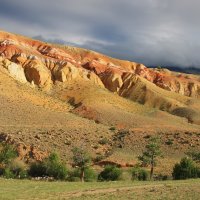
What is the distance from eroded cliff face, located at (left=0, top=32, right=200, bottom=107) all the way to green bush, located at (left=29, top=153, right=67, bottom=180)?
7569cm

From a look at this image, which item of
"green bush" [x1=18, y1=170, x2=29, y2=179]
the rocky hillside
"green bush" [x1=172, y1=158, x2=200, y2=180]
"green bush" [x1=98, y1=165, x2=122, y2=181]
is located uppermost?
the rocky hillside

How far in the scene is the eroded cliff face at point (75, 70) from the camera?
137 m

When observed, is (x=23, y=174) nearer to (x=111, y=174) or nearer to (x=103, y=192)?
(x=111, y=174)

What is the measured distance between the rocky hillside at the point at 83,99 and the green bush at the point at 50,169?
42.6 feet

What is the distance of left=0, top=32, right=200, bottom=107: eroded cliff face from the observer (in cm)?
13688

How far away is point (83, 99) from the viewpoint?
413 ft

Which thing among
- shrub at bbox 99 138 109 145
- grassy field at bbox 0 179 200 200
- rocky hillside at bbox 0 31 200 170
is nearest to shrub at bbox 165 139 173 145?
rocky hillside at bbox 0 31 200 170

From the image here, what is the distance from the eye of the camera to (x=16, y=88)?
11644 centimetres

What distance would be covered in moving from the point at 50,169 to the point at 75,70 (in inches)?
3658

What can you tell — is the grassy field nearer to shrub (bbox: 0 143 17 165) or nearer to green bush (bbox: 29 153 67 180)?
green bush (bbox: 29 153 67 180)

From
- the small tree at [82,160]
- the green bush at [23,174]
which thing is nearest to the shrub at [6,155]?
the green bush at [23,174]

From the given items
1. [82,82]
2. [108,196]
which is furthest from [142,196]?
[82,82]

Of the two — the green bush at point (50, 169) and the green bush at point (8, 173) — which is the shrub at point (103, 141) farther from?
the green bush at point (8, 173)

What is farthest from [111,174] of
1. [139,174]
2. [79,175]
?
[79,175]
